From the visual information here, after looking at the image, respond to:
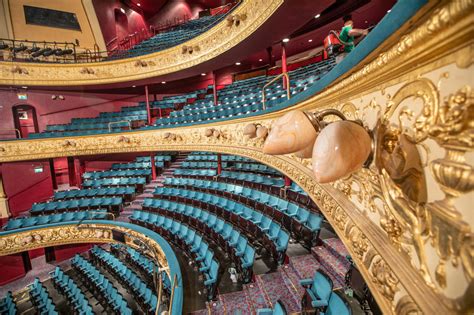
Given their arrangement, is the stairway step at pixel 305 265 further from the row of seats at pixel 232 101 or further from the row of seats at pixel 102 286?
the row of seats at pixel 232 101

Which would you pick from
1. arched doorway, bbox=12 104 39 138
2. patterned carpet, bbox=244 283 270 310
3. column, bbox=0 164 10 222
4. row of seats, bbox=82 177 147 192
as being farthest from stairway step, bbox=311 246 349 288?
arched doorway, bbox=12 104 39 138

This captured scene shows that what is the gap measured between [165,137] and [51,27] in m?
6.81

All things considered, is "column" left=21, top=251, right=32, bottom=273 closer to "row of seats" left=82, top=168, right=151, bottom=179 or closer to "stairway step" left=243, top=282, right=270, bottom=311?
"row of seats" left=82, top=168, right=151, bottom=179

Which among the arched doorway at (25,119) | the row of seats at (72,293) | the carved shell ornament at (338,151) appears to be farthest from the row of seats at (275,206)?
the arched doorway at (25,119)

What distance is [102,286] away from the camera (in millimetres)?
5020

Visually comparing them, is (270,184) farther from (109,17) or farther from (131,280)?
(109,17)

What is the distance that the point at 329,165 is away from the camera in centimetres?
60

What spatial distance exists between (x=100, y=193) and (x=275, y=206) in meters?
5.95

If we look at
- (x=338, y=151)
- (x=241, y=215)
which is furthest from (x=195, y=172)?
(x=338, y=151)

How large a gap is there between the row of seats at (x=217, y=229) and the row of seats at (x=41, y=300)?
→ 2731 mm

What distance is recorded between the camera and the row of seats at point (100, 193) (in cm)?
717

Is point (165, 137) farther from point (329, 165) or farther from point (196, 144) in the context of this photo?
point (329, 165)

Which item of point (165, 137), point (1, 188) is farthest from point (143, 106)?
point (1, 188)

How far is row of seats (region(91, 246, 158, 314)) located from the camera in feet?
12.0
